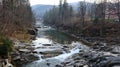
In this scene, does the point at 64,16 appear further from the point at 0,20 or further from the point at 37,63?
the point at 37,63

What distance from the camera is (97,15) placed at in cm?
8269

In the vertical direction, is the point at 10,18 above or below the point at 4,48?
above

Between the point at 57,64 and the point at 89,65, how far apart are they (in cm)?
398

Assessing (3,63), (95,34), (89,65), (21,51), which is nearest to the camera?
(3,63)

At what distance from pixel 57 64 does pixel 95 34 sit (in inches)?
1452

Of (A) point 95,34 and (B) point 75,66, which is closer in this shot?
(B) point 75,66

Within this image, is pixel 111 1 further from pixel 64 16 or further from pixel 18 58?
pixel 18 58

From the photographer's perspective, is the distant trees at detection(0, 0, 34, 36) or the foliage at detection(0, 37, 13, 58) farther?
the distant trees at detection(0, 0, 34, 36)

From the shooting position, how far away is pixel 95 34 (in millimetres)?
64062

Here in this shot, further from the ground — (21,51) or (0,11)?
(0,11)

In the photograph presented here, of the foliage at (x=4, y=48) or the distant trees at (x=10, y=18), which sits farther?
the distant trees at (x=10, y=18)

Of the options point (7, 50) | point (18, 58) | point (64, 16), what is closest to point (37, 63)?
point (18, 58)

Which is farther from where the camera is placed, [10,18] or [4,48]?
[10,18]

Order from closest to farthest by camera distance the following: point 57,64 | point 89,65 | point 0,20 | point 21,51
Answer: point 89,65
point 57,64
point 21,51
point 0,20
